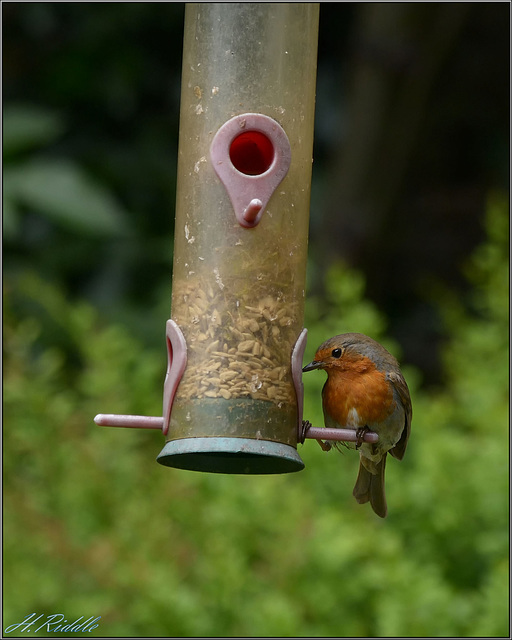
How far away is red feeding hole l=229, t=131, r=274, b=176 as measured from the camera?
4085 mm

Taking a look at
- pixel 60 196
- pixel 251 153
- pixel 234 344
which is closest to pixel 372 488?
pixel 234 344

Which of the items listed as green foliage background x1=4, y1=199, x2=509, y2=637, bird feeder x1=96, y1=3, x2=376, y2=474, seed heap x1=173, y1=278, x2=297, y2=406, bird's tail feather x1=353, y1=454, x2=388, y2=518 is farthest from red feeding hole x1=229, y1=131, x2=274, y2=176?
green foliage background x1=4, y1=199, x2=509, y2=637

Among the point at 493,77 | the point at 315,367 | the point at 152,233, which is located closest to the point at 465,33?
the point at 493,77

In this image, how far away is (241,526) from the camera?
534cm

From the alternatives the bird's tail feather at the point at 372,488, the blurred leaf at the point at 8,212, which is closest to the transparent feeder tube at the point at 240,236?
the bird's tail feather at the point at 372,488

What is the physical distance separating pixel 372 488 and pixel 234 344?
3.91 ft

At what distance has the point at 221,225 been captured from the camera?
4074 millimetres

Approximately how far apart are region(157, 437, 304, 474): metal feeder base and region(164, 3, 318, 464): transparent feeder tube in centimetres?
6

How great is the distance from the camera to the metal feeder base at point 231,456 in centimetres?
380

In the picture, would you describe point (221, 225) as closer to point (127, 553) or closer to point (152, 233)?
point (127, 553)

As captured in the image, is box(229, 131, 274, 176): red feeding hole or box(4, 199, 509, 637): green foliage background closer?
box(229, 131, 274, 176): red feeding hole

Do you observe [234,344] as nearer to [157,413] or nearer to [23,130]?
[157,413]

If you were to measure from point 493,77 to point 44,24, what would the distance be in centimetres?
369

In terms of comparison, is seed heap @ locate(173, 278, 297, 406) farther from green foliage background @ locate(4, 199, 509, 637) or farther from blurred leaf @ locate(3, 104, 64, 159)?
blurred leaf @ locate(3, 104, 64, 159)
